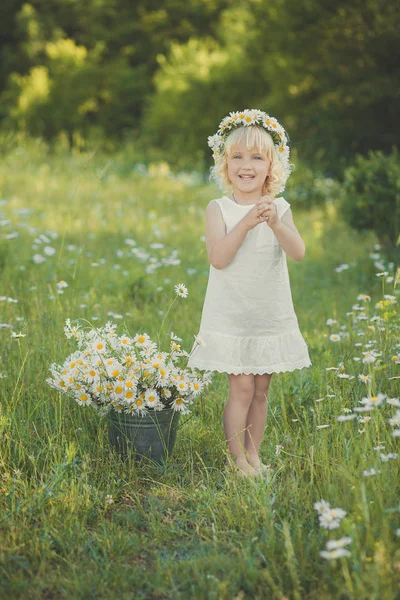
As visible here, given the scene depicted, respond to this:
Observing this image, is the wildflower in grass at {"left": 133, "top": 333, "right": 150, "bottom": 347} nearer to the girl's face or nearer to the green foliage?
the girl's face

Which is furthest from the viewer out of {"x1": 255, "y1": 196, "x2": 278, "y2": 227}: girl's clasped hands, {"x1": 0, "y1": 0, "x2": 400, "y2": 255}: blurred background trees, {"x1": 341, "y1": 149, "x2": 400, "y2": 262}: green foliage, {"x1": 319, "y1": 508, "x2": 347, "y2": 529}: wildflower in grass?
{"x1": 0, "y1": 0, "x2": 400, "y2": 255}: blurred background trees

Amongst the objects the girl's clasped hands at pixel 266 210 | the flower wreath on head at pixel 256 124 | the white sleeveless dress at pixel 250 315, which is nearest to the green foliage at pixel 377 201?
the flower wreath on head at pixel 256 124

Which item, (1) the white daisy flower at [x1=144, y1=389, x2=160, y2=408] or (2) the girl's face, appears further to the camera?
(2) the girl's face

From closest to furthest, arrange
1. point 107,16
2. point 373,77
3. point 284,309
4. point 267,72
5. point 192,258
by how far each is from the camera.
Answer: point 284,309 < point 192,258 < point 373,77 < point 267,72 < point 107,16

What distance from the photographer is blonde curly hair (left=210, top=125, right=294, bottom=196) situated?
302cm

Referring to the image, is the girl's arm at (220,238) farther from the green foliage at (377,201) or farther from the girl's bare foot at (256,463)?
the green foliage at (377,201)

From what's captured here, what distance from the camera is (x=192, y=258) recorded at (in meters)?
6.78

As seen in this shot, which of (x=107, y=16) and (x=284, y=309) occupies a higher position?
(x=107, y=16)

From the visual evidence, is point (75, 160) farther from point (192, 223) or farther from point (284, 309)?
point (284, 309)

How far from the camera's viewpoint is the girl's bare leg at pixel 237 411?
302 centimetres

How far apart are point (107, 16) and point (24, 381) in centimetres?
2069

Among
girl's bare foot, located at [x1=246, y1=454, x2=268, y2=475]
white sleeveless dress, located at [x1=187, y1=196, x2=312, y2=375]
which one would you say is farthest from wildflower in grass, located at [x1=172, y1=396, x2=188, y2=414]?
girl's bare foot, located at [x1=246, y1=454, x2=268, y2=475]

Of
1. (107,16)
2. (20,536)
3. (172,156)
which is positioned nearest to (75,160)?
(172,156)

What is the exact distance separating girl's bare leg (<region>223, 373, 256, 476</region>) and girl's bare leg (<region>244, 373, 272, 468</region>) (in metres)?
0.08
